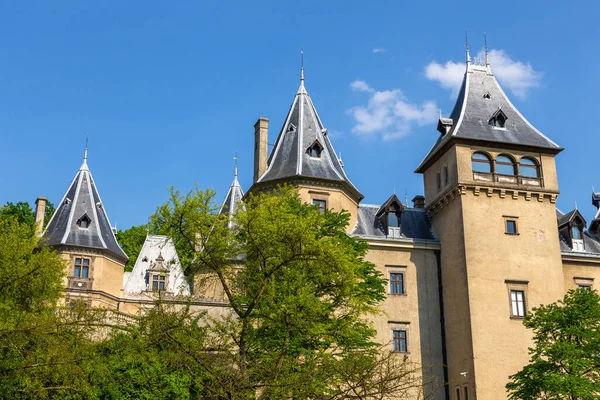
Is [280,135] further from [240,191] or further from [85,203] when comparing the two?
[85,203]

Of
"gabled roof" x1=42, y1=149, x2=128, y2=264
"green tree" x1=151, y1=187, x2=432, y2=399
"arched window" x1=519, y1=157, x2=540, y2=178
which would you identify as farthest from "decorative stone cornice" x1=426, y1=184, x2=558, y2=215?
"gabled roof" x1=42, y1=149, x2=128, y2=264

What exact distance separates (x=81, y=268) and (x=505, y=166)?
76.4 ft

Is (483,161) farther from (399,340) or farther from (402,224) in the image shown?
(399,340)

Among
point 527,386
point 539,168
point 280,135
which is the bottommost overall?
point 527,386

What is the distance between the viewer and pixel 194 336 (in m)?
21.5

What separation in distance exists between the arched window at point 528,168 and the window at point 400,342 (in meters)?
10.1

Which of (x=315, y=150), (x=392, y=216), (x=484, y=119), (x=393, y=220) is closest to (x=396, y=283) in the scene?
(x=393, y=220)

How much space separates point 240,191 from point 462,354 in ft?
63.2

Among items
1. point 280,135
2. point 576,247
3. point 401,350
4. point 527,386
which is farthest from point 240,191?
point 527,386

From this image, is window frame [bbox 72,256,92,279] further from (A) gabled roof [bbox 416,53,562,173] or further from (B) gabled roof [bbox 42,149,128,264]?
(A) gabled roof [bbox 416,53,562,173]

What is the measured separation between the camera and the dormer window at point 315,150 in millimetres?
38766

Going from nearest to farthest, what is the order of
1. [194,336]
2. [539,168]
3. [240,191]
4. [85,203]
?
[194,336]
[539,168]
[85,203]
[240,191]

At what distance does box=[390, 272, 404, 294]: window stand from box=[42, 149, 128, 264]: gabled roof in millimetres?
16165

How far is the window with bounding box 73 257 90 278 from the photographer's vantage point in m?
41.9
